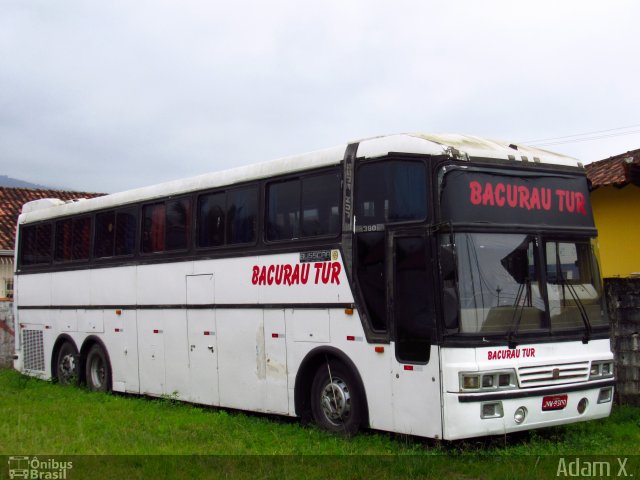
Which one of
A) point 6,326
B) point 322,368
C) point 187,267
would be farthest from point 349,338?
point 6,326

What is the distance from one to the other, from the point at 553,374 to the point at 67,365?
35.1 feet

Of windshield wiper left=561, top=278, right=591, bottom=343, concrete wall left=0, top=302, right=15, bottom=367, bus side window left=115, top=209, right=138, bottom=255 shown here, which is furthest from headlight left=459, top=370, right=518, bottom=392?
concrete wall left=0, top=302, right=15, bottom=367

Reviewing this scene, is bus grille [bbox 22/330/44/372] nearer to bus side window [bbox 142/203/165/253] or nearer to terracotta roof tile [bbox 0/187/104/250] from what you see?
bus side window [bbox 142/203/165/253]

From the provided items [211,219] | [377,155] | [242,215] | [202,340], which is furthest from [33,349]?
[377,155]

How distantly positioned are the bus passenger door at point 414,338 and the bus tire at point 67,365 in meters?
8.80

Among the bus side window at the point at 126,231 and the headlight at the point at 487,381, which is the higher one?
the bus side window at the point at 126,231

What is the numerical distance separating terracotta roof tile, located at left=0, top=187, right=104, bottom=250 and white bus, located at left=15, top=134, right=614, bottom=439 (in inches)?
686

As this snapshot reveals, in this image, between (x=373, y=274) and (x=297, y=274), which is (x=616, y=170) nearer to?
(x=297, y=274)

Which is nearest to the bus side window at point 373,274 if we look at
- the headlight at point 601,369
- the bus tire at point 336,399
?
the bus tire at point 336,399

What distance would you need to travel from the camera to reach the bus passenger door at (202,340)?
1271 cm

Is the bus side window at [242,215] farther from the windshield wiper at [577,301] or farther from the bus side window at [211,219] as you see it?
the windshield wiper at [577,301]

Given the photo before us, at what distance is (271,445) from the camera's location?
9.84m

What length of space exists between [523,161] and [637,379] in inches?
143

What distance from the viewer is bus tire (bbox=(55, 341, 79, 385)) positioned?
53.8ft
